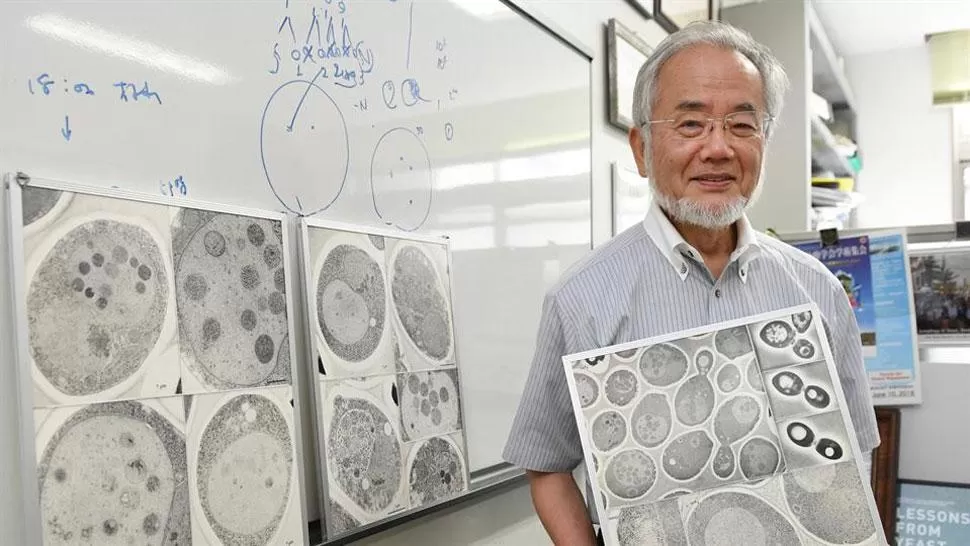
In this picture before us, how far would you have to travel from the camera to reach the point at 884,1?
127 inches

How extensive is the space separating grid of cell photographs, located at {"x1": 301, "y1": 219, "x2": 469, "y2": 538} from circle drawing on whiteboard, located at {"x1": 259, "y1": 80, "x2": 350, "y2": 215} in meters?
0.05

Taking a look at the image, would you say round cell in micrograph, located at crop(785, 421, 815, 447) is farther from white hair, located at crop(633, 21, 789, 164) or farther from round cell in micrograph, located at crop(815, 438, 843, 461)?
white hair, located at crop(633, 21, 789, 164)

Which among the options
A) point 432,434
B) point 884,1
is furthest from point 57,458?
point 884,1

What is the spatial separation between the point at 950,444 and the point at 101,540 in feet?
5.21

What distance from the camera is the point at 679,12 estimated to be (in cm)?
264

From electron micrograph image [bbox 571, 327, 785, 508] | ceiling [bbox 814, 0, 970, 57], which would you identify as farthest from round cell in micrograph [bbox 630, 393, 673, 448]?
ceiling [bbox 814, 0, 970, 57]

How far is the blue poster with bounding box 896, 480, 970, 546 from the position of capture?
1.50m

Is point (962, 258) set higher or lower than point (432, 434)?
higher

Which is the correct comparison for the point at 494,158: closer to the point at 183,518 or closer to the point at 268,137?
the point at 268,137

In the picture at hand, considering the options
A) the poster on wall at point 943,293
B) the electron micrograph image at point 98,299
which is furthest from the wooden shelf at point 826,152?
the electron micrograph image at point 98,299

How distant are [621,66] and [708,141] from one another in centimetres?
108

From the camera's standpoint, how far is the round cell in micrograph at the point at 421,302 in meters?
1.20

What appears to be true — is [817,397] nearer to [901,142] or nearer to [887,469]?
[887,469]

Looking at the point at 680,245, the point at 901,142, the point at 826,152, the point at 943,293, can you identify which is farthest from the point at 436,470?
the point at 901,142
